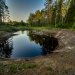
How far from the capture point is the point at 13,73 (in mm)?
9117

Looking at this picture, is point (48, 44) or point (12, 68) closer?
point (12, 68)

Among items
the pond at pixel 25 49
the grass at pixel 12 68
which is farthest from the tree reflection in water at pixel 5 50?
the grass at pixel 12 68

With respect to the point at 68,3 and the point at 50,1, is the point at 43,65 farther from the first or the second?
the point at 50,1

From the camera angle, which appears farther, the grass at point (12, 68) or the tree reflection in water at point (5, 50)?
the tree reflection in water at point (5, 50)

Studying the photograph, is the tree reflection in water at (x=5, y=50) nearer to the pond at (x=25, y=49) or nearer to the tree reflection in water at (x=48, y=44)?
the pond at (x=25, y=49)

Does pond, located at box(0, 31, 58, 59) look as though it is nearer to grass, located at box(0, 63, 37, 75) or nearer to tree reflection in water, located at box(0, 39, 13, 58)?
tree reflection in water, located at box(0, 39, 13, 58)

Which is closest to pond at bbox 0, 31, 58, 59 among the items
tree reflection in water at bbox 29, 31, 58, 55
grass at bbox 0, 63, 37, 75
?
tree reflection in water at bbox 29, 31, 58, 55

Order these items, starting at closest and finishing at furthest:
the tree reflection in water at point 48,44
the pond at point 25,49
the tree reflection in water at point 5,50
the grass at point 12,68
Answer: the grass at point 12,68 → the tree reflection in water at point 5,50 → the pond at point 25,49 → the tree reflection in water at point 48,44

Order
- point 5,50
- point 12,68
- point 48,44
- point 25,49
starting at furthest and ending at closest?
point 48,44 < point 25,49 < point 5,50 < point 12,68

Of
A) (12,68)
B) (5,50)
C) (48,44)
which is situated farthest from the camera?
(48,44)

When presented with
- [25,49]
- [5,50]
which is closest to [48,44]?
[25,49]

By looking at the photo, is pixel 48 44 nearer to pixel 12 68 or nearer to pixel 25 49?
pixel 25 49

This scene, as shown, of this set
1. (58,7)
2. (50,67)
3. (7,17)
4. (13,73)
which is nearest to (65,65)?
(50,67)

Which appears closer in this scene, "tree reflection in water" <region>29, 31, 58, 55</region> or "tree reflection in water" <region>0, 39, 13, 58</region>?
"tree reflection in water" <region>0, 39, 13, 58</region>
